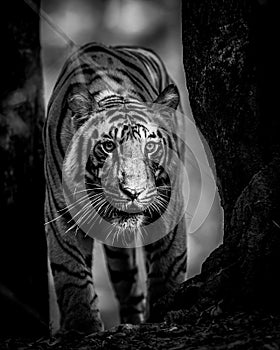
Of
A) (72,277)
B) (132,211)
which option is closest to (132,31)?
(132,211)

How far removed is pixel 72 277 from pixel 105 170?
59cm

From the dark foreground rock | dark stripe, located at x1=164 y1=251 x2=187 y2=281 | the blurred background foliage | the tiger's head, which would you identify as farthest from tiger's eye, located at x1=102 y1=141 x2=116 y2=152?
the blurred background foliage

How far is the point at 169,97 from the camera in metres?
2.93

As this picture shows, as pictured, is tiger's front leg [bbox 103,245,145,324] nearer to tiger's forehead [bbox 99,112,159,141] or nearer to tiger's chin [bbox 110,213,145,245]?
tiger's chin [bbox 110,213,145,245]

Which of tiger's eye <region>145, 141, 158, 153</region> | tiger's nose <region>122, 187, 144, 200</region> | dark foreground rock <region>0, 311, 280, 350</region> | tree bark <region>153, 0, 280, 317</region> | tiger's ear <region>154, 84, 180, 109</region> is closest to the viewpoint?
dark foreground rock <region>0, 311, 280, 350</region>

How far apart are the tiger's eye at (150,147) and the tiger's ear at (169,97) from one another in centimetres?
29

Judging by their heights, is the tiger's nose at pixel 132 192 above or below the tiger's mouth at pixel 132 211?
above

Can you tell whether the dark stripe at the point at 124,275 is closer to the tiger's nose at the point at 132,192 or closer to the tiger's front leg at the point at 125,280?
the tiger's front leg at the point at 125,280

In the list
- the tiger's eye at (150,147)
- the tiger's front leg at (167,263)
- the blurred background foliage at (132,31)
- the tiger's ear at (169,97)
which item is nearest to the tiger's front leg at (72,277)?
the tiger's front leg at (167,263)

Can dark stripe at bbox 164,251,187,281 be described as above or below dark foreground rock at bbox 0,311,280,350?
above

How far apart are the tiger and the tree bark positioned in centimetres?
36

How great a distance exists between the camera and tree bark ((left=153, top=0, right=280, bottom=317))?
1972 mm

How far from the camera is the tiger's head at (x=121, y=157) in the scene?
2.61m

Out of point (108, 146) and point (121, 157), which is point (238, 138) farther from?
point (108, 146)
